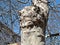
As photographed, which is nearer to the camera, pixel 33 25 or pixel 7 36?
pixel 33 25

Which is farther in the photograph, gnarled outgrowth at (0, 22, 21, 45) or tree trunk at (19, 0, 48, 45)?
gnarled outgrowth at (0, 22, 21, 45)

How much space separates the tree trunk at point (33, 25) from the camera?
108 inches

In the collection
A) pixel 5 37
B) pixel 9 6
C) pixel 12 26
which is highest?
pixel 9 6

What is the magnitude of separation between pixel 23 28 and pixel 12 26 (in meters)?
3.13

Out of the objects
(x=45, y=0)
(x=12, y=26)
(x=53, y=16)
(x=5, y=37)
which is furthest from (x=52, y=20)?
(x=45, y=0)

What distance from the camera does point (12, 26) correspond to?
19.4 feet

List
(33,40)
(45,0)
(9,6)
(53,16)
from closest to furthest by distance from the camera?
1. (33,40)
2. (45,0)
3. (53,16)
4. (9,6)

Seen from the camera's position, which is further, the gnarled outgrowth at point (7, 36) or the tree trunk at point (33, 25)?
the gnarled outgrowth at point (7, 36)

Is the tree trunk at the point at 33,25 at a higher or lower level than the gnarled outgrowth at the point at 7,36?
higher

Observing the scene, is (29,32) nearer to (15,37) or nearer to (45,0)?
(45,0)

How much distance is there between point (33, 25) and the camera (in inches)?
109

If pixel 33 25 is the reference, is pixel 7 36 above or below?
below

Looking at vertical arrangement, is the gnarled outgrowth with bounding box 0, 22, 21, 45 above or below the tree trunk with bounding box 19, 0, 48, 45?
below

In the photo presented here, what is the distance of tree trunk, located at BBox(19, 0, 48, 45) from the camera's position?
2.74 meters
